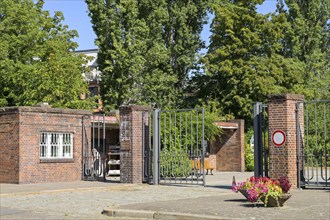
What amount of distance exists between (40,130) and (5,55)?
14288 mm

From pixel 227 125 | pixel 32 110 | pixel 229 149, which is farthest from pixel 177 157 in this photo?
pixel 229 149

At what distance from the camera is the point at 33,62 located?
129 feet

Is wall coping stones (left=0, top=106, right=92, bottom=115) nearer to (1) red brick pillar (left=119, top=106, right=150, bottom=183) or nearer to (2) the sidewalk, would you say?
(1) red brick pillar (left=119, top=106, right=150, bottom=183)

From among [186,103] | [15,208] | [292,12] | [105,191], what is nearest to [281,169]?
[105,191]

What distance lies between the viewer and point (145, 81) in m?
46.2

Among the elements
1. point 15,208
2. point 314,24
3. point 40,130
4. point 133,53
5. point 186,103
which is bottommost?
point 15,208

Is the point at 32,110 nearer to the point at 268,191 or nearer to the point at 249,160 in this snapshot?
the point at 268,191

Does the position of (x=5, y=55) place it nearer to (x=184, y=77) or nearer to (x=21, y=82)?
(x=21, y=82)

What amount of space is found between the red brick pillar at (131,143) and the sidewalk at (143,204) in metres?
1.53

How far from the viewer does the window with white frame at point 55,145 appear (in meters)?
24.3

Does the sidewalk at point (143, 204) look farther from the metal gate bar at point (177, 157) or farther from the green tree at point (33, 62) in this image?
the green tree at point (33, 62)

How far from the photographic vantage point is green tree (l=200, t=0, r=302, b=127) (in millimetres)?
43906

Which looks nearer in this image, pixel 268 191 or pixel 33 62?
pixel 268 191

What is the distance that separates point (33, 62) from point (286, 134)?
23.6 metres
